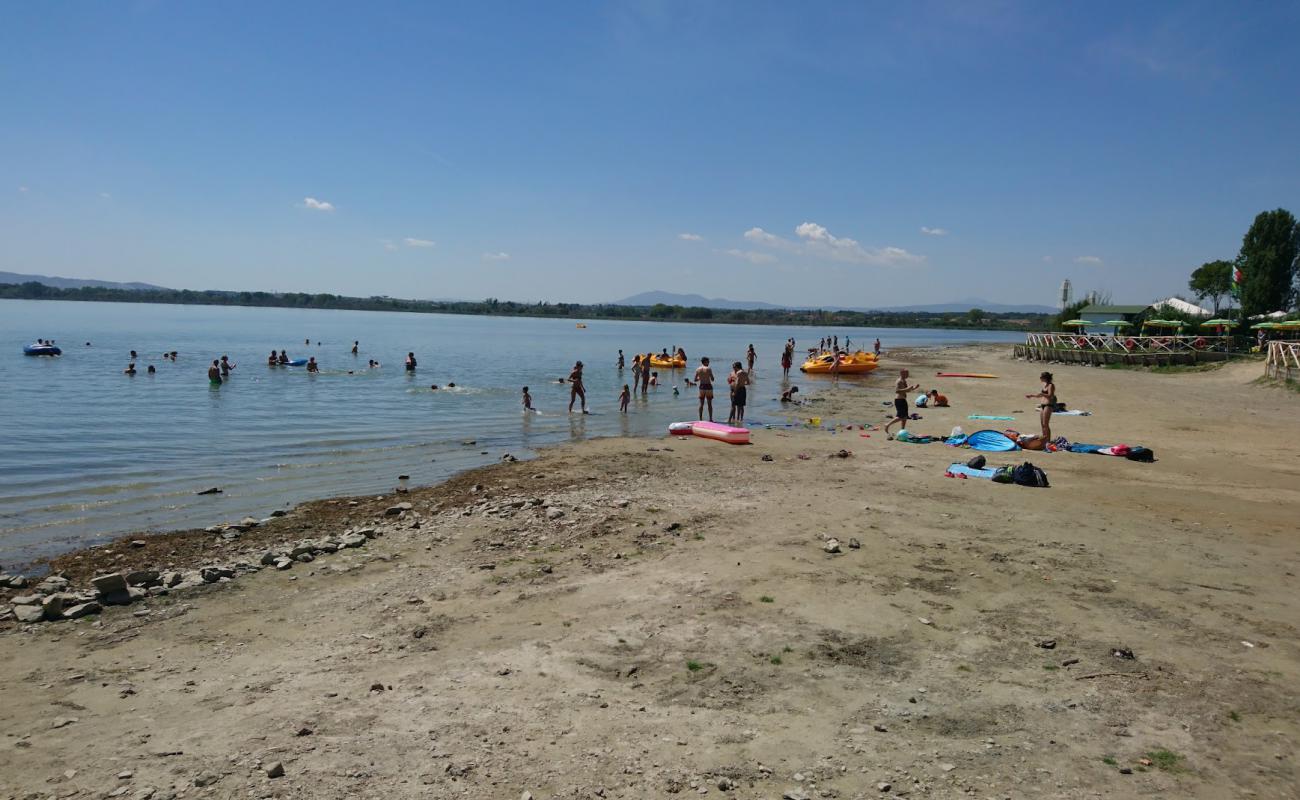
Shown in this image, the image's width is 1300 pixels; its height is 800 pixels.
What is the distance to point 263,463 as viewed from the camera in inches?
631

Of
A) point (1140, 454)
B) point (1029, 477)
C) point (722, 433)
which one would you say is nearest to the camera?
point (1029, 477)

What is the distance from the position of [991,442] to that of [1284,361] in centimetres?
2352

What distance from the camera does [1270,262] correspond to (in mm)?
62438

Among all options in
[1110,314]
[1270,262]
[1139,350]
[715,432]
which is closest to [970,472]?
[715,432]

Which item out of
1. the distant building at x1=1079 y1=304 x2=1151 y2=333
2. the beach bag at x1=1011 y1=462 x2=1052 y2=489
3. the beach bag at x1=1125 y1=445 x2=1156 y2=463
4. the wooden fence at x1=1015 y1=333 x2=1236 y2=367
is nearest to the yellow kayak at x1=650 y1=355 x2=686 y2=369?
the wooden fence at x1=1015 y1=333 x2=1236 y2=367

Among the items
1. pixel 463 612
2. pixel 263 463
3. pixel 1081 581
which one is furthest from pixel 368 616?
pixel 263 463

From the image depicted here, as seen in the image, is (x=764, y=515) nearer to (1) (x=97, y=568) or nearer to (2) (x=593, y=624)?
(2) (x=593, y=624)

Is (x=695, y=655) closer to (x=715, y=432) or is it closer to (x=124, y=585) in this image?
(x=124, y=585)

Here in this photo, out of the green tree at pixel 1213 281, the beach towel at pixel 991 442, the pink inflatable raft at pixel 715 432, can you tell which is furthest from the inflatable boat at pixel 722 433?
the green tree at pixel 1213 281

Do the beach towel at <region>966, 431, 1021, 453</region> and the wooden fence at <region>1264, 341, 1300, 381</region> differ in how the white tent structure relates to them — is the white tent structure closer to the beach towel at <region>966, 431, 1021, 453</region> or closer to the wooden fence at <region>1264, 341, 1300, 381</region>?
the wooden fence at <region>1264, 341, 1300, 381</region>

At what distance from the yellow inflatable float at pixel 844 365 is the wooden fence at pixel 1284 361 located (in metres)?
18.5

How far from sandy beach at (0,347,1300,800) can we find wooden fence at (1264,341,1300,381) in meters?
24.4

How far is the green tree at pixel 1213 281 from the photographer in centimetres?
7862

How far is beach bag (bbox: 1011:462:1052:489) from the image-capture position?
12414 mm
